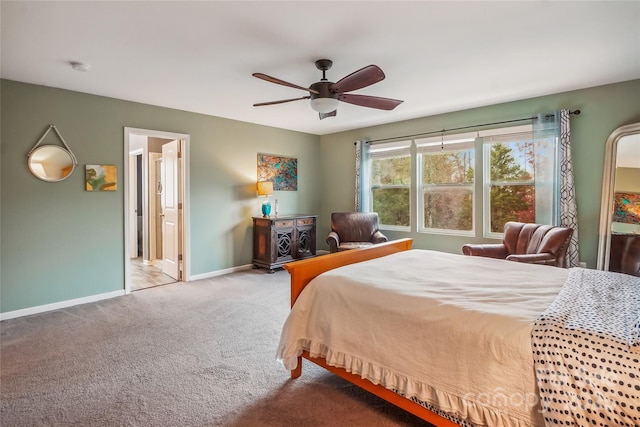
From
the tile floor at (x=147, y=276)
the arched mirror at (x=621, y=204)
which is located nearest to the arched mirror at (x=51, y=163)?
the tile floor at (x=147, y=276)

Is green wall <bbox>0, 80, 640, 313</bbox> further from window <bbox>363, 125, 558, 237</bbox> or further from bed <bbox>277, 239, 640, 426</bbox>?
bed <bbox>277, 239, 640, 426</bbox>

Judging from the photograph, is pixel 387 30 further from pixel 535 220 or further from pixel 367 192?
pixel 367 192

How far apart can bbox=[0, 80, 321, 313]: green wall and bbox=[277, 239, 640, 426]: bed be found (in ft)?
10.0

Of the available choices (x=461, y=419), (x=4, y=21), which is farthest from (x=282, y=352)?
(x=4, y=21)

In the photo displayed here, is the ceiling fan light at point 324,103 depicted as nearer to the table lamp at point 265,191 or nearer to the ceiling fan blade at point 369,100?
the ceiling fan blade at point 369,100

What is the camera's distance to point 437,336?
1542mm

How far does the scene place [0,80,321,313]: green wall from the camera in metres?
3.38

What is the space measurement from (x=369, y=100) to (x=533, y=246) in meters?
2.38

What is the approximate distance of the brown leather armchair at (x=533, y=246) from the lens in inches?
127

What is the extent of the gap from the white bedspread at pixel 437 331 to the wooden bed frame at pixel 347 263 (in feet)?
0.33

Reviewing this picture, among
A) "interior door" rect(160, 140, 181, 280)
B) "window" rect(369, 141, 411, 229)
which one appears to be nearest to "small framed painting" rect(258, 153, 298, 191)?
"interior door" rect(160, 140, 181, 280)

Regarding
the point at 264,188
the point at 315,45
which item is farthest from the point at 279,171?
the point at 315,45

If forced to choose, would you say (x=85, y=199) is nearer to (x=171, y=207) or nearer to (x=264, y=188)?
(x=171, y=207)

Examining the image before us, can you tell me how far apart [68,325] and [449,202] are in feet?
16.1
